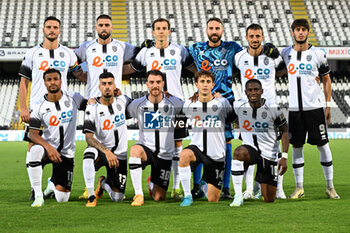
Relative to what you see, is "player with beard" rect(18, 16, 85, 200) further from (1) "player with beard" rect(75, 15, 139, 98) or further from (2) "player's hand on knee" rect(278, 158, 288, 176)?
(2) "player's hand on knee" rect(278, 158, 288, 176)

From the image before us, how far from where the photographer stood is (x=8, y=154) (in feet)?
47.6

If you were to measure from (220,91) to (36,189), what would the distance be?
2324mm

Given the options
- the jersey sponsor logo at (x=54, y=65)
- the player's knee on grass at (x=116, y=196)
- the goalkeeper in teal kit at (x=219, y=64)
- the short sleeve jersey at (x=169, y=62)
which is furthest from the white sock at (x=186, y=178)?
the jersey sponsor logo at (x=54, y=65)

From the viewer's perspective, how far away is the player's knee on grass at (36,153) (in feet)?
19.7

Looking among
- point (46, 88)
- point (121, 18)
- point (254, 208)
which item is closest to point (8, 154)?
point (46, 88)

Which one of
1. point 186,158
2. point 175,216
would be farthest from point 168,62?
point 175,216

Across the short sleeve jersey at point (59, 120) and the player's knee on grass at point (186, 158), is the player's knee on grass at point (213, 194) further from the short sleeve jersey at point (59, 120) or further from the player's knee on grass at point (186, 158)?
the short sleeve jersey at point (59, 120)

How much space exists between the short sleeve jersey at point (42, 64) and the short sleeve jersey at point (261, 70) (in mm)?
1987

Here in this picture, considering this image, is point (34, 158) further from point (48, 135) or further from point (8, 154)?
point (8, 154)

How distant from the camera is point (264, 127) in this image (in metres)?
6.08

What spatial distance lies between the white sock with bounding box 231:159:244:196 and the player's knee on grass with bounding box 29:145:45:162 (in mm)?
2031

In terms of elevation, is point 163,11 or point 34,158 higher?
point 163,11

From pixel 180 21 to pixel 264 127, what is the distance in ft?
73.2

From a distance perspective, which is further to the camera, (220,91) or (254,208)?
(220,91)
